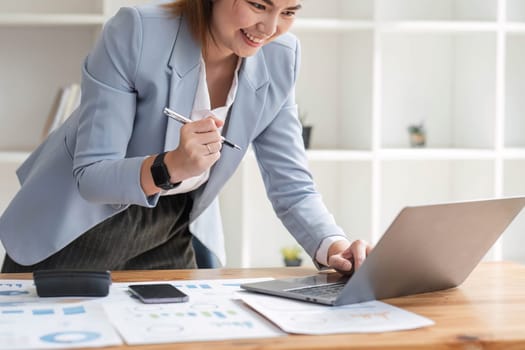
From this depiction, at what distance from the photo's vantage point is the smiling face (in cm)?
183

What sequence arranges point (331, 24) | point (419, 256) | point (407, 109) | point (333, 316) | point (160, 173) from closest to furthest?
point (333, 316) < point (419, 256) < point (160, 173) < point (331, 24) < point (407, 109)

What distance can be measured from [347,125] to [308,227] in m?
1.68

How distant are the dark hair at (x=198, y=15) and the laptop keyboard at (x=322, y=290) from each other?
2.08ft

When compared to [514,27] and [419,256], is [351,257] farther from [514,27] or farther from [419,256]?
[514,27]

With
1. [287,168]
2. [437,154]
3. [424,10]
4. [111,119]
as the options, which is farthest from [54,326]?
[424,10]

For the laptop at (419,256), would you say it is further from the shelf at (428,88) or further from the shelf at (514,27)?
the shelf at (428,88)

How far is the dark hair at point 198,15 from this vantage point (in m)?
1.89

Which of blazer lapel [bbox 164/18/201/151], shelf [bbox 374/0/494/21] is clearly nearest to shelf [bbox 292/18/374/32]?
shelf [bbox 374/0/494/21]

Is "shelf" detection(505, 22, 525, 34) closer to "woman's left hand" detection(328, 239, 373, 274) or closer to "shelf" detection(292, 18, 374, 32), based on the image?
"shelf" detection(292, 18, 374, 32)

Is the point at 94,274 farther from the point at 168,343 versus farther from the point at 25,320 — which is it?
the point at 168,343

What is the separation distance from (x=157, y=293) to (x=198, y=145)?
275mm

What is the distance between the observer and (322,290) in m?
1.55

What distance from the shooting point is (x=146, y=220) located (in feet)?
A: 6.91

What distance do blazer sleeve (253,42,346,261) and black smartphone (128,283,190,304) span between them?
555 millimetres
